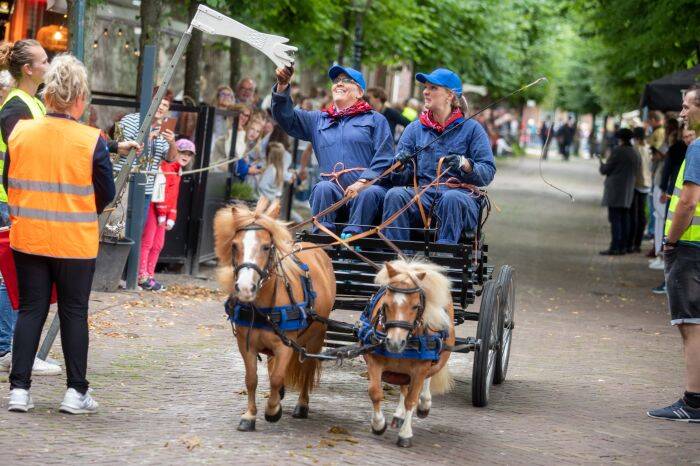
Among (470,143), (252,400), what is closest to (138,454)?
(252,400)

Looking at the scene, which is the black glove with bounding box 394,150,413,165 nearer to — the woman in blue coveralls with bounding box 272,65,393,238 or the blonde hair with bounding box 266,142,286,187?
the woman in blue coveralls with bounding box 272,65,393,238

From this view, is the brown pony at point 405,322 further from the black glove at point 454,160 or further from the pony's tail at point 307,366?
the black glove at point 454,160

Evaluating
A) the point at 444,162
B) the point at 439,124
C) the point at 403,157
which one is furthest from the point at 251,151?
the point at 444,162

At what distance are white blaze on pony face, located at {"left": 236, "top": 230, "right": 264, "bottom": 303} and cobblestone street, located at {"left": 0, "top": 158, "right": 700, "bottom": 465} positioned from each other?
0.86 metres

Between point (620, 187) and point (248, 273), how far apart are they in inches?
603

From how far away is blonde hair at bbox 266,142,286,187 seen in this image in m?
17.1

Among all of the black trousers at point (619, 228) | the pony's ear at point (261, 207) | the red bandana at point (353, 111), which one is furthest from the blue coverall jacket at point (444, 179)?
the black trousers at point (619, 228)

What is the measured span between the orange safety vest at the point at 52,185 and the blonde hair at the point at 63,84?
100 millimetres

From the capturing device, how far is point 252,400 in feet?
22.4

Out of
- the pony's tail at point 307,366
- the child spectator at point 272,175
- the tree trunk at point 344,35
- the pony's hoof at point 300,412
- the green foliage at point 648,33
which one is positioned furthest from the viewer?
the tree trunk at point 344,35

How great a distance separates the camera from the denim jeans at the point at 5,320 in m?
7.91

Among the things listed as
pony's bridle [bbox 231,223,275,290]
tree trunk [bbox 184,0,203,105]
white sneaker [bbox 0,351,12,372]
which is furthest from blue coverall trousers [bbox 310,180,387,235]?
tree trunk [bbox 184,0,203,105]

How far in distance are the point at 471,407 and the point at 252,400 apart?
1.98 m

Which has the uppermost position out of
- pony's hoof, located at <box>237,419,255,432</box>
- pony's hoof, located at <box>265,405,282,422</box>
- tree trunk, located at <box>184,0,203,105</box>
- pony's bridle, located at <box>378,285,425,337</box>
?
tree trunk, located at <box>184,0,203,105</box>
